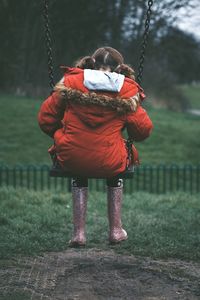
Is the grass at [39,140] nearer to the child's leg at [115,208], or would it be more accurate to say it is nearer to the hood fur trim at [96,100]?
the child's leg at [115,208]

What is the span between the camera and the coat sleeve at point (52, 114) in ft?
15.6

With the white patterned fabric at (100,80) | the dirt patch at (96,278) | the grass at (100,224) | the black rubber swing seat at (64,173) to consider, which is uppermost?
the white patterned fabric at (100,80)

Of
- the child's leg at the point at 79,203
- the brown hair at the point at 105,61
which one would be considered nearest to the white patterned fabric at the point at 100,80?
the brown hair at the point at 105,61

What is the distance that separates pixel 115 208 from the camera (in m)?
5.08

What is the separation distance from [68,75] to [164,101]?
23109mm

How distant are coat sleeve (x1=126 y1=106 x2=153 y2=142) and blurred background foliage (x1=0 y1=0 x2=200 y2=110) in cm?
1357

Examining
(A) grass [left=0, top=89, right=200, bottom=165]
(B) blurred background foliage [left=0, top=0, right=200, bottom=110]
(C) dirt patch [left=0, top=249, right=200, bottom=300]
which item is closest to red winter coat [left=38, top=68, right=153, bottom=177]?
(C) dirt patch [left=0, top=249, right=200, bottom=300]

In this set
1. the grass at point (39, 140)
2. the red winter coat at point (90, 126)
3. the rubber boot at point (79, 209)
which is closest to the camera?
the red winter coat at point (90, 126)

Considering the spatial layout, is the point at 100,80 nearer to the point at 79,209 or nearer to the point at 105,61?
the point at 105,61

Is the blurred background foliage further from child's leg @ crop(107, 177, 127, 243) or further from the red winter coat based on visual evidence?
the red winter coat

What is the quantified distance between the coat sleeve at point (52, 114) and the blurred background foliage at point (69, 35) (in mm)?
13669

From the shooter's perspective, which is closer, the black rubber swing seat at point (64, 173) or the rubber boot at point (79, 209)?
the black rubber swing seat at point (64, 173)

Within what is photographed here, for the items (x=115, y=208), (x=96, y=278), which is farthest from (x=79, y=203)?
(x=96, y=278)

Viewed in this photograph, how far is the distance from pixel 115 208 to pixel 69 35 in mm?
16812
